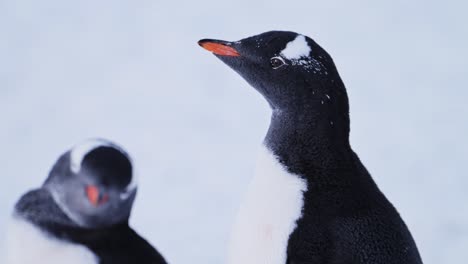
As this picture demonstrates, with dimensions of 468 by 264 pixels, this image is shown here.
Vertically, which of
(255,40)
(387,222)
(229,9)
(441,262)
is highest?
(229,9)

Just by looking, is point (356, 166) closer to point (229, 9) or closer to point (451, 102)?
point (451, 102)

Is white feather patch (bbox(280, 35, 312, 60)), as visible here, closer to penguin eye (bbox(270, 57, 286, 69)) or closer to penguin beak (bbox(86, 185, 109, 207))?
penguin eye (bbox(270, 57, 286, 69))

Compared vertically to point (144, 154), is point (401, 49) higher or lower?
higher

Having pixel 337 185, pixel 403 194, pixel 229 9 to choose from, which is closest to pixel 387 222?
pixel 337 185

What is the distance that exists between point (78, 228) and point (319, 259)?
1.37 ft

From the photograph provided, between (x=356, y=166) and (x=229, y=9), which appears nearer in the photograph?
(x=356, y=166)

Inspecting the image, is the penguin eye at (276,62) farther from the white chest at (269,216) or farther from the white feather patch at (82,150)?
the white feather patch at (82,150)

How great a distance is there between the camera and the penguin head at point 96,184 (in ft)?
4.31

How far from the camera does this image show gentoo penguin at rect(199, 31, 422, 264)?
4.93 feet

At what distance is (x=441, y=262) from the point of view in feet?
9.68

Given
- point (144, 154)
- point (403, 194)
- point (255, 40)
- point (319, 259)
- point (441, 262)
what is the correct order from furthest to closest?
point (144, 154) → point (403, 194) → point (441, 262) → point (255, 40) → point (319, 259)

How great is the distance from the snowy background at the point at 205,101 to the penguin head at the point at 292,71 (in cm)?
126

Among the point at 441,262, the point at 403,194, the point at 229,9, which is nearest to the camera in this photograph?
the point at 441,262

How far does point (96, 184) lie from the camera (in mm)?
1315
